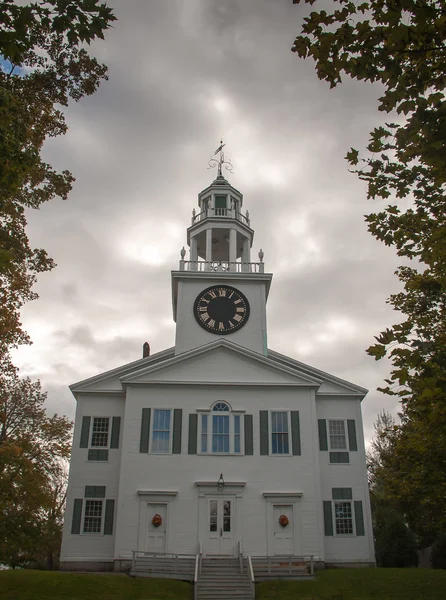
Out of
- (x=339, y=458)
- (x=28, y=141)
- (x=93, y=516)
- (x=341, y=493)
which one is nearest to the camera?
(x=28, y=141)

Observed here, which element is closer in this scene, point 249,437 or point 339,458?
point 249,437

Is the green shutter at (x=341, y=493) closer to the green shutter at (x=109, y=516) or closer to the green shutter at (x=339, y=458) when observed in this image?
the green shutter at (x=339, y=458)

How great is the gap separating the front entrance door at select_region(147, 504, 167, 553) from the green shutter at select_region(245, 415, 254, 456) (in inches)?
163

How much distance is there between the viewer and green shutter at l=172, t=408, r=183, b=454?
23.9 meters

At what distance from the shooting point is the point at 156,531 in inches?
888

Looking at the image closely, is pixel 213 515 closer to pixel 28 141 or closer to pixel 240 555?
pixel 240 555

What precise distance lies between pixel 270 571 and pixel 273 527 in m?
2.46

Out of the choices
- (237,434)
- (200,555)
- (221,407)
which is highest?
(221,407)

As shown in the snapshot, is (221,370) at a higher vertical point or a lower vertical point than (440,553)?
higher

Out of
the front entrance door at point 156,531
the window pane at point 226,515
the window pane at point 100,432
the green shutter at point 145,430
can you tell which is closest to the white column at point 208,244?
the green shutter at point 145,430

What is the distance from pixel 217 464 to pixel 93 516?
19.2ft

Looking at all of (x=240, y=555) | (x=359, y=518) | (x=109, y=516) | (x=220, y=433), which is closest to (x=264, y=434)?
(x=220, y=433)

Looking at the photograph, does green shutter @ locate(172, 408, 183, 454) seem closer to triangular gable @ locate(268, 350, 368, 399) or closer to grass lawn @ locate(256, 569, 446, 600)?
triangular gable @ locate(268, 350, 368, 399)

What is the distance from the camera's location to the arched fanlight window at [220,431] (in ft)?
78.8
